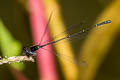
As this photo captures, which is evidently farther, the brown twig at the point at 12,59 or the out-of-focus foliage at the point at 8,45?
the out-of-focus foliage at the point at 8,45

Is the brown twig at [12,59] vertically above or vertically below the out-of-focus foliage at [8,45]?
below

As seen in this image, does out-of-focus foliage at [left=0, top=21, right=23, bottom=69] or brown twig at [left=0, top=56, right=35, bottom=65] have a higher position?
out-of-focus foliage at [left=0, top=21, right=23, bottom=69]

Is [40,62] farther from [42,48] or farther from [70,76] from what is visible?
[70,76]

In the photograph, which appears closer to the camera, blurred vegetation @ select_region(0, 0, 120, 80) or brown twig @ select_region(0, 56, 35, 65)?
brown twig @ select_region(0, 56, 35, 65)

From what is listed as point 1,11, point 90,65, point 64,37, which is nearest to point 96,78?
point 90,65

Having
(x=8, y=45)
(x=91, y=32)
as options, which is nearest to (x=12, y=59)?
(x=8, y=45)

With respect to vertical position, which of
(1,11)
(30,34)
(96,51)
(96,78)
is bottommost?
(96,78)

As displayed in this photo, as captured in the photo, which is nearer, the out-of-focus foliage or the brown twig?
the brown twig

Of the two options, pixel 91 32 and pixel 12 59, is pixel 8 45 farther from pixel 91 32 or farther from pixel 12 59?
pixel 91 32
